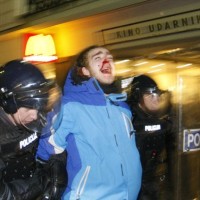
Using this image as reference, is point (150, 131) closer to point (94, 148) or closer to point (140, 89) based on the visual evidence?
point (140, 89)

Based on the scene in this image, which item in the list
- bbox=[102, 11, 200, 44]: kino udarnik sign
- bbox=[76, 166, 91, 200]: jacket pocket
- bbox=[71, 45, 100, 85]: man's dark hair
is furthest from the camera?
bbox=[102, 11, 200, 44]: kino udarnik sign

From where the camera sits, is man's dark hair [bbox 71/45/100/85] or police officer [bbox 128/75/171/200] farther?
police officer [bbox 128/75/171/200]

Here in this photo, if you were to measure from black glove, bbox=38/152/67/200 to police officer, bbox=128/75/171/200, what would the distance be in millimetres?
1009

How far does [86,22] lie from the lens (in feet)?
18.9

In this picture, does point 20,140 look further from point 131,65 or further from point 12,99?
point 131,65

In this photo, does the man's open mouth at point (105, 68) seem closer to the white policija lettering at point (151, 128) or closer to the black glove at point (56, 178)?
the black glove at point (56, 178)

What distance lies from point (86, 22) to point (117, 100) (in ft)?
10.7

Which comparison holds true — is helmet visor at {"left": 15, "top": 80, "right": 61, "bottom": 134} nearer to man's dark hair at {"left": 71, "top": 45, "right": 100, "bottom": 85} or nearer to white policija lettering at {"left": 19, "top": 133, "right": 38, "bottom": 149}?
white policija lettering at {"left": 19, "top": 133, "right": 38, "bottom": 149}

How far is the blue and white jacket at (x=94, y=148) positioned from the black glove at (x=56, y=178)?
0.16 ft

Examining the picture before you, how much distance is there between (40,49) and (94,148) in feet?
13.7

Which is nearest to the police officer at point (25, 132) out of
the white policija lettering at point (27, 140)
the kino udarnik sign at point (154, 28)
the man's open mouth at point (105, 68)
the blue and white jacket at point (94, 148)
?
the white policija lettering at point (27, 140)

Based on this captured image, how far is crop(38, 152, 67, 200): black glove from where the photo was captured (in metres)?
2.58

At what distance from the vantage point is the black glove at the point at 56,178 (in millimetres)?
2584

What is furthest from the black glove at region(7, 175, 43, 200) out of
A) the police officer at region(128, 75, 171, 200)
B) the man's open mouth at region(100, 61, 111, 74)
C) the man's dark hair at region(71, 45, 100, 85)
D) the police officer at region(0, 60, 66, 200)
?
the police officer at region(128, 75, 171, 200)
